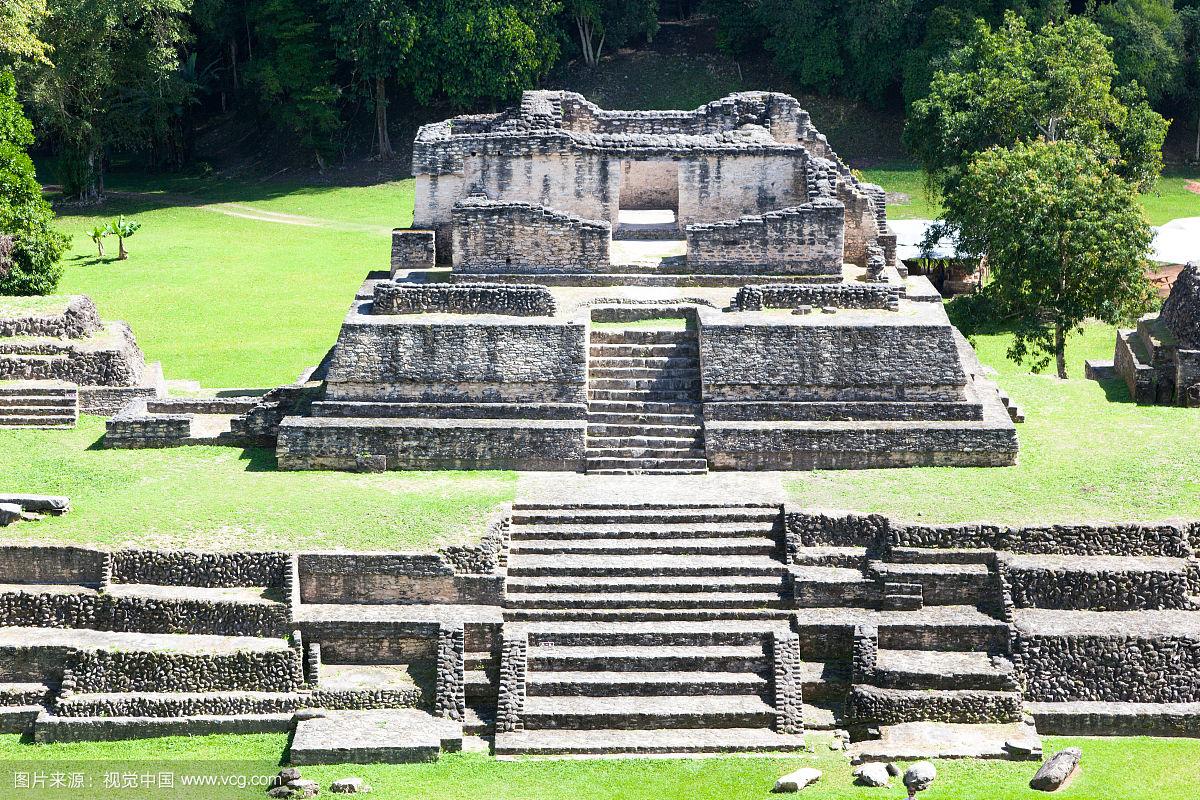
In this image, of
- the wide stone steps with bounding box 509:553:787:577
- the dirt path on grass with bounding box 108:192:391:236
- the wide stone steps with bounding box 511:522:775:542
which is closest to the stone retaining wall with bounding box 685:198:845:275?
the wide stone steps with bounding box 511:522:775:542

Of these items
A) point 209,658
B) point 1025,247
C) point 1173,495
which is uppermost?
point 1025,247

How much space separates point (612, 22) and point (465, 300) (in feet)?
104

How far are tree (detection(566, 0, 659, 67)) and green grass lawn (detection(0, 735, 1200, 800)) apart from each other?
128 ft

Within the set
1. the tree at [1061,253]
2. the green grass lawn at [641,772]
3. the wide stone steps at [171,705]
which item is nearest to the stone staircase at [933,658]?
the green grass lawn at [641,772]

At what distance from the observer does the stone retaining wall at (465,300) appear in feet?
95.6

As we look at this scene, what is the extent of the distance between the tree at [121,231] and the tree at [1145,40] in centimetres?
2610

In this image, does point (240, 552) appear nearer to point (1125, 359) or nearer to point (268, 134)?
point (1125, 359)

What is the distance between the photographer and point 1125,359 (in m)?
33.6

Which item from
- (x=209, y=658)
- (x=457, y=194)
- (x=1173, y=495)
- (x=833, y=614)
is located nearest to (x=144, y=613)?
(x=209, y=658)

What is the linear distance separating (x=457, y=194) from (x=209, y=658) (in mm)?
11836

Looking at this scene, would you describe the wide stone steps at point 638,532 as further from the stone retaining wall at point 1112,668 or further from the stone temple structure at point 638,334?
the stone retaining wall at point 1112,668

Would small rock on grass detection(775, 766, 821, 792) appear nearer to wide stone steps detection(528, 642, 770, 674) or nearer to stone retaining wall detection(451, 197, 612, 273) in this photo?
wide stone steps detection(528, 642, 770, 674)

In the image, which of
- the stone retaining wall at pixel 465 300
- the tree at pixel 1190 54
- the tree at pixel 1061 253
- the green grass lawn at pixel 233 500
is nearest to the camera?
the green grass lawn at pixel 233 500

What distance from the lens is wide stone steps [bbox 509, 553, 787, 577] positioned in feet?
81.8
